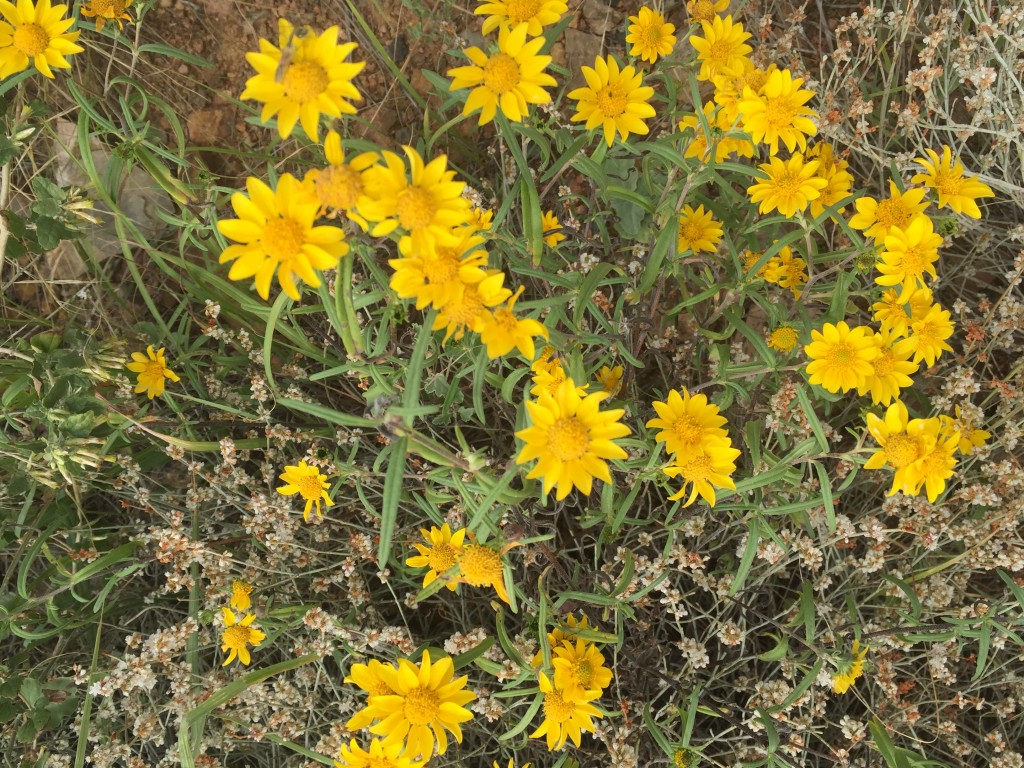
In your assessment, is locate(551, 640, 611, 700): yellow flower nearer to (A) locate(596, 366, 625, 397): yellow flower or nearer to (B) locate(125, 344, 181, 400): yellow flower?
(A) locate(596, 366, 625, 397): yellow flower

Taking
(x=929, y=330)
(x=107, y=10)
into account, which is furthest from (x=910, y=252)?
(x=107, y=10)

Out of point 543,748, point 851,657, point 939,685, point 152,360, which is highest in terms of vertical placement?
point 152,360

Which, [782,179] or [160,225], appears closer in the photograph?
[782,179]

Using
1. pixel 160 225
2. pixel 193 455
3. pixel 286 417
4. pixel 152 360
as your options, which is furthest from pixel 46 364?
pixel 160 225

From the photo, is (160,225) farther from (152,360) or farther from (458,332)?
(458,332)

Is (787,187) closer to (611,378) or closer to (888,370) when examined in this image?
(888,370)

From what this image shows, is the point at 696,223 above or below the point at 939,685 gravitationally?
above

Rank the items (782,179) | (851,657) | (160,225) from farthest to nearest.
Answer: (160,225) < (851,657) < (782,179)
